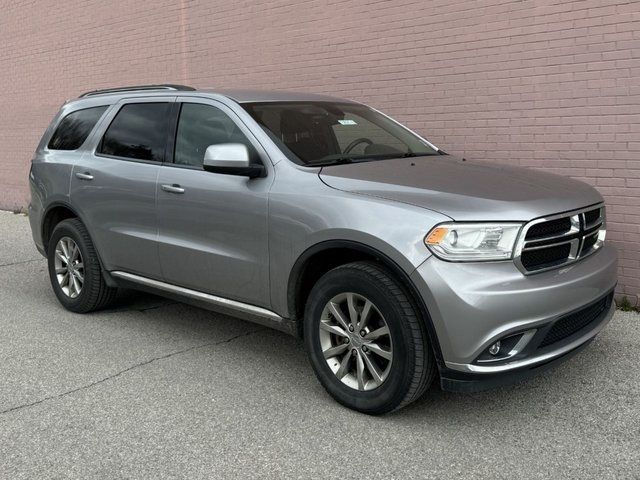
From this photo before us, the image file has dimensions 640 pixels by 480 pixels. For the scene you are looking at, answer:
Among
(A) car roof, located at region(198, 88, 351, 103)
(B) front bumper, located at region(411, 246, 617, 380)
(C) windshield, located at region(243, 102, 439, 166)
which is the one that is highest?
(A) car roof, located at region(198, 88, 351, 103)

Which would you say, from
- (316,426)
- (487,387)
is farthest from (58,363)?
(487,387)

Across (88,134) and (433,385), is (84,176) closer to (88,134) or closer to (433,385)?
(88,134)

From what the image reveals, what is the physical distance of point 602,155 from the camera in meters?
5.46

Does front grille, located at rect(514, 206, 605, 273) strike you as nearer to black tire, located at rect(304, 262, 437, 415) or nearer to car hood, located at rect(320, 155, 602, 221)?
car hood, located at rect(320, 155, 602, 221)

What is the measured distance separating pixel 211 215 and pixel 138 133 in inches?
49.1

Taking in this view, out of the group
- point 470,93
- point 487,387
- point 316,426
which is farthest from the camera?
point 470,93

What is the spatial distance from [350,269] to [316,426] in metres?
0.86

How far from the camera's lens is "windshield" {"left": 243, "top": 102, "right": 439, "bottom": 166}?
408 cm

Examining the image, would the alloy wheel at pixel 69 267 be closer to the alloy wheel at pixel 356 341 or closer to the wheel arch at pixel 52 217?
the wheel arch at pixel 52 217

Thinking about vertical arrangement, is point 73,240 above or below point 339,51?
below

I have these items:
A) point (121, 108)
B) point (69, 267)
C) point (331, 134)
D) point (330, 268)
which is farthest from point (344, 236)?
point (69, 267)

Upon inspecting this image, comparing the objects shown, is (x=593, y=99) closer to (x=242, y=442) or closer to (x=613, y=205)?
(x=613, y=205)

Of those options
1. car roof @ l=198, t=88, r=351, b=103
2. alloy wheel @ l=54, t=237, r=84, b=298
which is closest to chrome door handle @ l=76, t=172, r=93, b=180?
alloy wheel @ l=54, t=237, r=84, b=298

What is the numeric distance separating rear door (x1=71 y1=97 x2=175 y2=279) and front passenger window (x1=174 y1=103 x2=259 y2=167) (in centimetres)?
18
